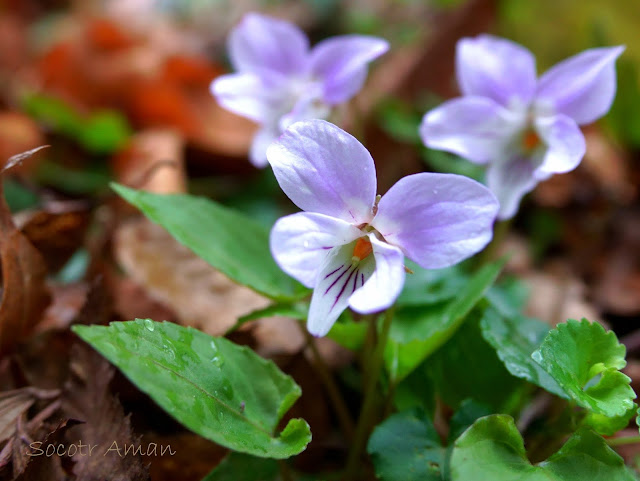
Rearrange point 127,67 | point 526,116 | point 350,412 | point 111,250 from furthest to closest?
point 127,67 < point 111,250 < point 350,412 < point 526,116

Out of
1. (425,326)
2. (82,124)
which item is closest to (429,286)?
(425,326)

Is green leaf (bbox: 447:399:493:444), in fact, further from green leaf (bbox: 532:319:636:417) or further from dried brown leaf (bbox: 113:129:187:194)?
dried brown leaf (bbox: 113:129:187:194)

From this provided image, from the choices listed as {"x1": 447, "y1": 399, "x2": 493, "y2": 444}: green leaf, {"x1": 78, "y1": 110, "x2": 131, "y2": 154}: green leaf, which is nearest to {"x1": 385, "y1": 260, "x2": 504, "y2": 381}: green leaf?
{"x1": 447, "y1": 399, "x2": 493, "y2": 444}: green leaf

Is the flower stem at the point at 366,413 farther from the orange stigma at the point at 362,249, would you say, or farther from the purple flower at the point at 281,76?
the purple flower at the point at 281,76

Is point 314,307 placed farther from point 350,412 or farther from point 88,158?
point 88,158

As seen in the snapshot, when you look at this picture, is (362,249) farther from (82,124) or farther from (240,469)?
(82,124)

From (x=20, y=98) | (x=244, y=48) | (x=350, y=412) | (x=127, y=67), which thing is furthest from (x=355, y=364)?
(x=20, y=98)

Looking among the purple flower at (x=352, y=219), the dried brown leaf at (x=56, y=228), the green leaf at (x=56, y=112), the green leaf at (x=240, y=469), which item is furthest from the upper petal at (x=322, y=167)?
the green leaf at (x=56, y=112)
